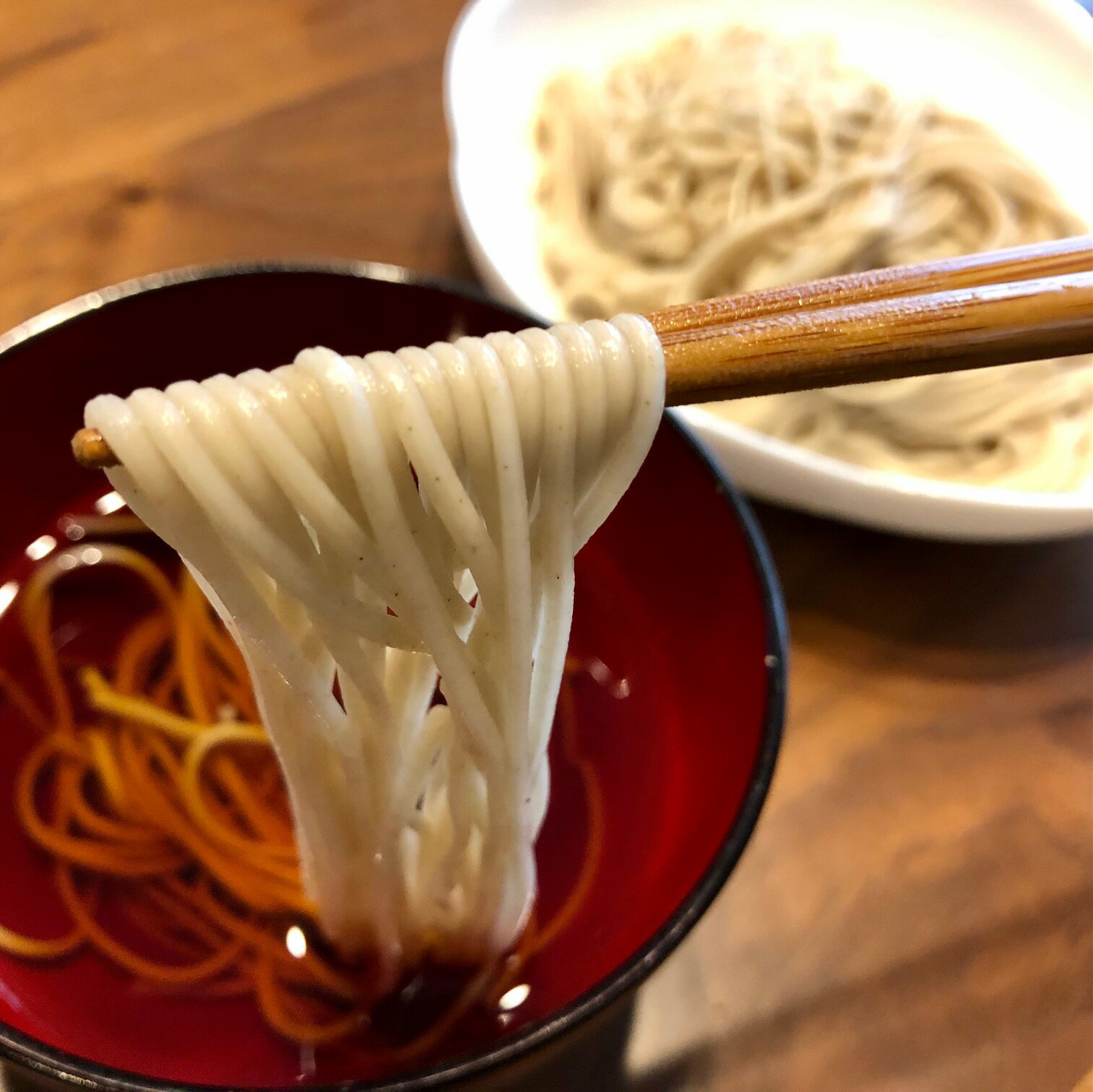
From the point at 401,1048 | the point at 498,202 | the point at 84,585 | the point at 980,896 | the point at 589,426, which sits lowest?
Result: the point at 980,896

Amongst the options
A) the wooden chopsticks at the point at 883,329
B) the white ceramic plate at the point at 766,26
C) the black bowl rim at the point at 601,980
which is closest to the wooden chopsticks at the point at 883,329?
the wooden chopsticks at the point at 883,329

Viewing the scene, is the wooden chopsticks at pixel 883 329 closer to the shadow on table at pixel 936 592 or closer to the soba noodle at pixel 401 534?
the soba noodle at pixel 401 534

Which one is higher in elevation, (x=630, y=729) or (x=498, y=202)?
(x=498, y=202)

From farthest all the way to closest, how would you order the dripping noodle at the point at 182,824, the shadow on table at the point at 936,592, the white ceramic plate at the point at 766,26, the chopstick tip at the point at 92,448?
the white ceramic plate at the point at 766,26 < the shadow on table at the point at 936,592 < the dripping noodle at the point at 182,824 < the chopstick tip at the point at 92,448

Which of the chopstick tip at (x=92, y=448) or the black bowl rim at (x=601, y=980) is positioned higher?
the chopstick tip at (x=92, y=448)

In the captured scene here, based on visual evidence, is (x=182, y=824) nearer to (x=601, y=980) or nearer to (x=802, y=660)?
(x=601, y=980)

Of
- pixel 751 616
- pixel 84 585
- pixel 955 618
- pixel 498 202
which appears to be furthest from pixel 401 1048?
pixel 498 202

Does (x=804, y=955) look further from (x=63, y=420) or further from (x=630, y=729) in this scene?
(x=63, y=420)
